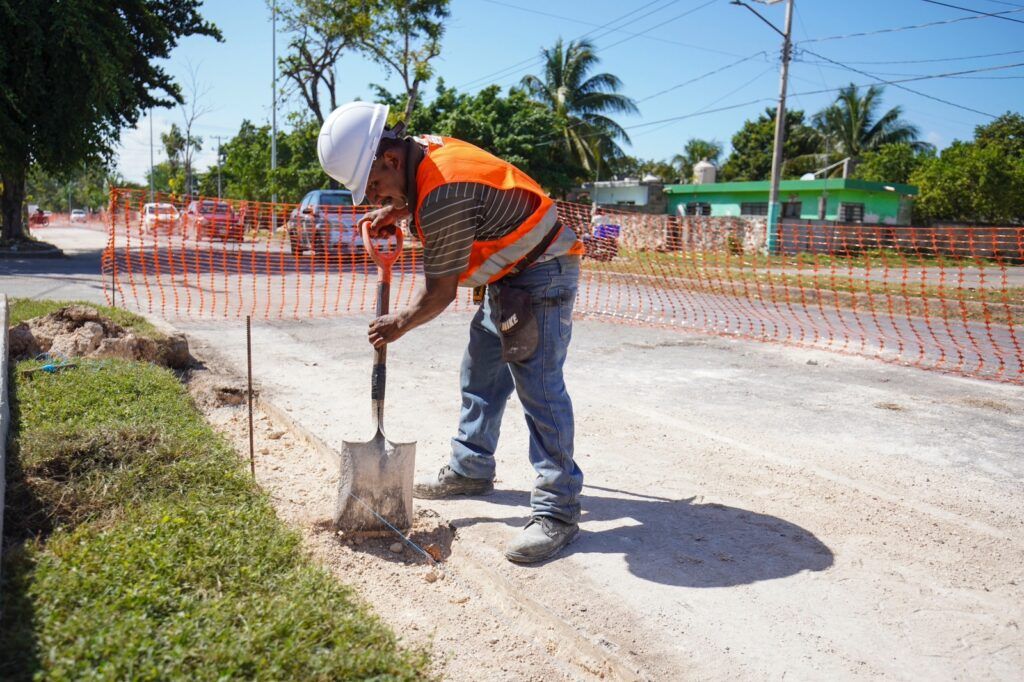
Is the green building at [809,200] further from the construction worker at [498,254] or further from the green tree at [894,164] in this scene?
the construction worker at [498,254]

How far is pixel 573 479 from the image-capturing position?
3.23m

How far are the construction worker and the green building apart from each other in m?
28.1

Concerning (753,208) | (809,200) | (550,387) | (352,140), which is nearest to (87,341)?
(352,140)

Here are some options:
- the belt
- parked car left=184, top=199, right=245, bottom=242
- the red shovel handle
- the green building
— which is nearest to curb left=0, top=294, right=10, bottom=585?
the red shovel handle

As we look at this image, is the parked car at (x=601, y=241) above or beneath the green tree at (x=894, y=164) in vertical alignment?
beneath

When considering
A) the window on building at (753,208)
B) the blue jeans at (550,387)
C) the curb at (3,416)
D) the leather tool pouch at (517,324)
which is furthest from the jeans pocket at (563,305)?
the window on building at (753,208)

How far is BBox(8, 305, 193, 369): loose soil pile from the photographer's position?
217 inches

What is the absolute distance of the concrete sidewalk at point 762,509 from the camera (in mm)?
2604

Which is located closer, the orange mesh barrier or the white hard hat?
the white hard hat

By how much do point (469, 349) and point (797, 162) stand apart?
44734 mm

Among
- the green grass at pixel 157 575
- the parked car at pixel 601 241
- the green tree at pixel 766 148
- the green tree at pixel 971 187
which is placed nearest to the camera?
the green grass at pixel 157 575

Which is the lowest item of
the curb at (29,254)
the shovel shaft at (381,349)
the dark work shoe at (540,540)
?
the dark work shoe at (540,540)

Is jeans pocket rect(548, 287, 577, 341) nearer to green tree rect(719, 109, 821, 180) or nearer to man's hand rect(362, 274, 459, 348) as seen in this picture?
man's hand rect(362, 274, 459, 348)

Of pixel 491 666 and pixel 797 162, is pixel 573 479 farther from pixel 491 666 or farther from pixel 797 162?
pixel 797 162
